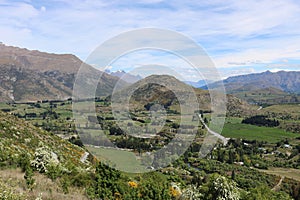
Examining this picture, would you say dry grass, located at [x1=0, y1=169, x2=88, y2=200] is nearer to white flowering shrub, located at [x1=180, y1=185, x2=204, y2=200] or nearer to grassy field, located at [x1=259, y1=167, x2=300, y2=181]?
white flowering shrub, located at [x1=180, y1=185, x2=204, y2=200]

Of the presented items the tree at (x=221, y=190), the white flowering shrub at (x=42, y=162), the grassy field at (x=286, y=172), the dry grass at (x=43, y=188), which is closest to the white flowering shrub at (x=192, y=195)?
the tree at (x=221, y=190)

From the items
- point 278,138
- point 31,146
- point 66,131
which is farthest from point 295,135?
point 31,146

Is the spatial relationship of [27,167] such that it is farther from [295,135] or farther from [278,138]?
[295,135]

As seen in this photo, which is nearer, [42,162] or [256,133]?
[42,162]

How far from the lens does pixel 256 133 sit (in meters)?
105

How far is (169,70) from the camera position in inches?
468

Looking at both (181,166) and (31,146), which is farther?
(181,166)

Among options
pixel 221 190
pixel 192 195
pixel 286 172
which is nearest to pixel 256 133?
pixel 286 172

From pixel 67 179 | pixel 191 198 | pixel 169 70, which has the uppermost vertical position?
pixel 169 70

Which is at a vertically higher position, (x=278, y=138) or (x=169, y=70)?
(x=169, y=70)

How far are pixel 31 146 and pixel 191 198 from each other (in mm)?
18089

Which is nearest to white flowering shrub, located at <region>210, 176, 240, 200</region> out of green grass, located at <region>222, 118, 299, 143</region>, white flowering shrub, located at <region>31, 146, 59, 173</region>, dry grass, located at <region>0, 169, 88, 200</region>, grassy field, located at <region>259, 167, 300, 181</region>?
dry grass, located at <region>0, 169, 88, 200</region>

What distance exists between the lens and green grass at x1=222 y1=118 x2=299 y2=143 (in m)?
96.9

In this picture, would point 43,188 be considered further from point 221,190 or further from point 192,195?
point 221,190
